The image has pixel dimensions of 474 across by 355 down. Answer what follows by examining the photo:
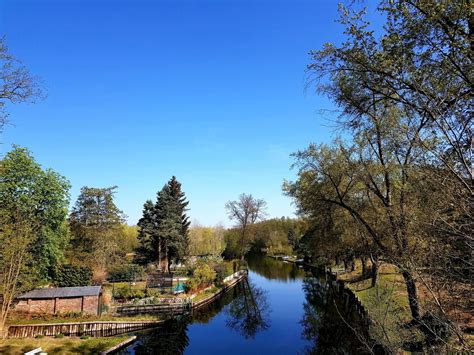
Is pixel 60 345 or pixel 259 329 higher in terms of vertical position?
pixel 60 345

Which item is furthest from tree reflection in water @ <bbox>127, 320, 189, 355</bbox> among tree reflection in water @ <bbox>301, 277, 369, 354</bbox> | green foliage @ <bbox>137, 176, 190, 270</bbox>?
green foliage @ <bbox>137, 176, 190, 270</bbox>

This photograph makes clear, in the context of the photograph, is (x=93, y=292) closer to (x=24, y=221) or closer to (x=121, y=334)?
(x=121, y=334)

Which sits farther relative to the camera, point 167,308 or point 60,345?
point 167,308

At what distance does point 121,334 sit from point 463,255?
22103 mm

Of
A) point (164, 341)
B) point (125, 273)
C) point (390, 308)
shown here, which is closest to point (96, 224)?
point (125, 273)

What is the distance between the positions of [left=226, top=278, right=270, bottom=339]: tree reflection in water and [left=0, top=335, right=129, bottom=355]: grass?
880cm

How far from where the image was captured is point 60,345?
1777 cm

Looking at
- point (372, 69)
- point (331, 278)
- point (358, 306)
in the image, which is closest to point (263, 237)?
point (331, 278)

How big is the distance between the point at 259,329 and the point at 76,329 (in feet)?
39.5

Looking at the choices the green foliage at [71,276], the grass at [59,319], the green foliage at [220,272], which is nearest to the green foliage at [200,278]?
the green foliage at [220,272]

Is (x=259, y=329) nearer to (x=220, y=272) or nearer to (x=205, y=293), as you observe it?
(x=205, y=293)

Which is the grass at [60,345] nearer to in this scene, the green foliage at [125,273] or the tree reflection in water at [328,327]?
the tree reflection in water at [328,327]

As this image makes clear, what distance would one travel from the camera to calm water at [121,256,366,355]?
1980 cm

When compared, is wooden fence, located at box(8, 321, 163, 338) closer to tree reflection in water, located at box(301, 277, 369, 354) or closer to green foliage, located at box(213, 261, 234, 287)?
tree reflection in water, located at box(301, 277, 369, 354)
